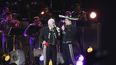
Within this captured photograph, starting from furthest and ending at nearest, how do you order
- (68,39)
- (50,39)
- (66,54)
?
1. (66,54)
2. (68,39)
3. (50,39)

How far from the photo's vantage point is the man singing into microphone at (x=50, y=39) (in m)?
9.20

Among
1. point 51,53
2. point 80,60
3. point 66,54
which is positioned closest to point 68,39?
point 66,54

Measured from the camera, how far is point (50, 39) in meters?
9.28

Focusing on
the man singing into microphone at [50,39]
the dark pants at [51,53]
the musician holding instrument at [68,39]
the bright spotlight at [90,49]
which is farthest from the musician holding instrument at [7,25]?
the bright spotlight at [90,49]

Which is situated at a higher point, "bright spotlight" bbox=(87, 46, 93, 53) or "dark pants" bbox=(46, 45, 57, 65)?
"dark pants" bbox=(46, 45, 57, 65)

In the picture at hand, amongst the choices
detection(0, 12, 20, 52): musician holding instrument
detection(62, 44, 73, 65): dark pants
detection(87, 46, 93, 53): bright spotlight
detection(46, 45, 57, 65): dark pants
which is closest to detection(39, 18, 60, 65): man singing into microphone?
detection(46, 45, 57, 65): dark pants

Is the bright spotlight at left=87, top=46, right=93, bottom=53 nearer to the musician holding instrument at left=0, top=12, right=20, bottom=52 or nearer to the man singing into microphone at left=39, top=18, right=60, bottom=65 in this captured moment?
the man singing into microphone at left=39, top=18, right=60, bottom=65

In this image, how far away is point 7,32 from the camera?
10.2 meters

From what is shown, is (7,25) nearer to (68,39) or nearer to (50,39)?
(50,39)

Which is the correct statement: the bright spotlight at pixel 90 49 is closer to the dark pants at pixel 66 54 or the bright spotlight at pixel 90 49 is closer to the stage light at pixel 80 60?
the stage light at pixel 80 60

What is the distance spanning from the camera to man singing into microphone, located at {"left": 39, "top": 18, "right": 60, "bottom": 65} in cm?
920

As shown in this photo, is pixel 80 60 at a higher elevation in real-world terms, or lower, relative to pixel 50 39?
lower

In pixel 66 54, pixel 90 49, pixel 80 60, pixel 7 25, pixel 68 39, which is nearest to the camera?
pixel 68 39

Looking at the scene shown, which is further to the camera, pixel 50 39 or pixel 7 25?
pixel 7 25
